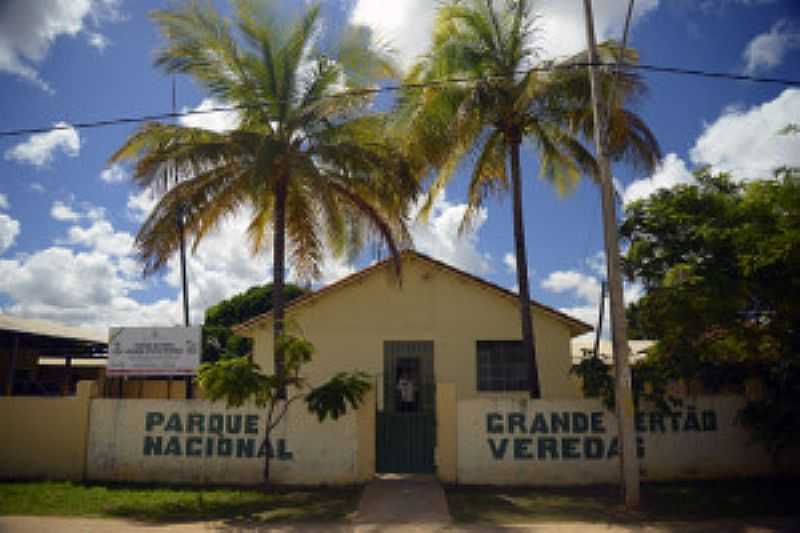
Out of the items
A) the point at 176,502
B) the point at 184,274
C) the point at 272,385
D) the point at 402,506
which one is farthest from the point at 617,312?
the point at 184,274

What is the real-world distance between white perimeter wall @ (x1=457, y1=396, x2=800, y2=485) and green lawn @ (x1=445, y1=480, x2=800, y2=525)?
0.29m

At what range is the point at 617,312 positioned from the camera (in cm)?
931

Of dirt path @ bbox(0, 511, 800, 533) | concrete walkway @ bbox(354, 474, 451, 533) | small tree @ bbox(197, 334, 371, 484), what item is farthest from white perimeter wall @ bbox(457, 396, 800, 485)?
dirt path @ bbox(0, 511, 800, 533)

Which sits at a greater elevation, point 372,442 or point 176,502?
point 372,442

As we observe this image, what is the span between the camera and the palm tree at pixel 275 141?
36.9ft

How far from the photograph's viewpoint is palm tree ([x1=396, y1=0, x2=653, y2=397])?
458 inches

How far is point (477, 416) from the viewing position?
10836 millimetres

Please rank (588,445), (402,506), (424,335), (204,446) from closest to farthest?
(402,506) < (588,445) < (204,446) < (424,335)

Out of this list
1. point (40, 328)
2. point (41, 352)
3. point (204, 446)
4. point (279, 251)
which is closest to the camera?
point (204, 446)

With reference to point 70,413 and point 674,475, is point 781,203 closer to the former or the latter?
point 674,475

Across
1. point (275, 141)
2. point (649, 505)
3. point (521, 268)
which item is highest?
point (275, 141)

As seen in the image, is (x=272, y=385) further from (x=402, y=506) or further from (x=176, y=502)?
(x=402, y=506)

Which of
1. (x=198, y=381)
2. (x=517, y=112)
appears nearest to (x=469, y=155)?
(x=517, y=112)

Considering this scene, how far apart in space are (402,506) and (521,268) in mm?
5474
